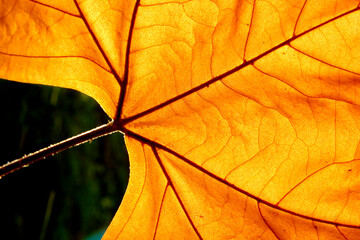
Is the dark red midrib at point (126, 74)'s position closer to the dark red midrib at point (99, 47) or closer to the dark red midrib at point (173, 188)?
the dark red midrib at point (99, 47)

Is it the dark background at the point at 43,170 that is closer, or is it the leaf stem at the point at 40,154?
the leaf stem at the point at 40,154

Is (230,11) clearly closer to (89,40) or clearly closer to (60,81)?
(89,40)

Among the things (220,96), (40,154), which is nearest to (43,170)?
(40,154)

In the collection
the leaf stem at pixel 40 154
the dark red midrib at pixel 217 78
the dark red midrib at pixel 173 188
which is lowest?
the dark red midrib at pixel 173 188

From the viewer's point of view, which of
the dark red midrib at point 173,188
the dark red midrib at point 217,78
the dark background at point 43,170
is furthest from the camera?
the dark background at point 43,170

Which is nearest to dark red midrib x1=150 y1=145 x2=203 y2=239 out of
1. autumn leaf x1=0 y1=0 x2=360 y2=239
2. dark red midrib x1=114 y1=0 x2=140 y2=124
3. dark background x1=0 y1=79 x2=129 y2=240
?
autumn leaf x1=0 y1=0 x2=360 y2=239

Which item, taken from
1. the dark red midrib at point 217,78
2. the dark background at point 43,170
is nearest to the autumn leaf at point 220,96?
the dark red midrib at point 217,78

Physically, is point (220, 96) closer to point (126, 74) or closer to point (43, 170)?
point (126, 74)
